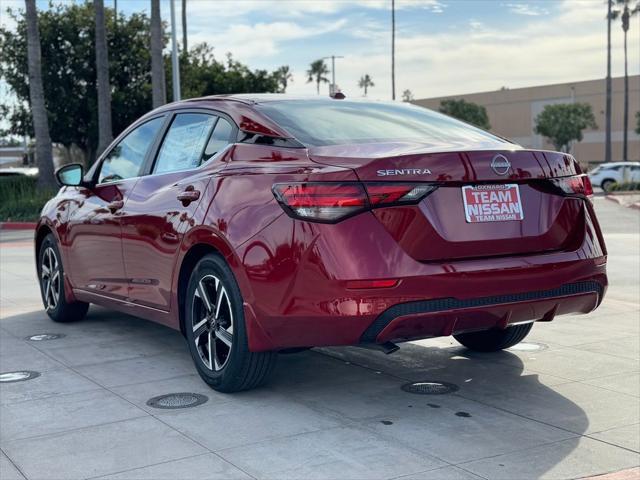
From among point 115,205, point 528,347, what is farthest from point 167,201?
point 528,347

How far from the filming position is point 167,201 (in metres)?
5.62

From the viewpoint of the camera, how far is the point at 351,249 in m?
4.35

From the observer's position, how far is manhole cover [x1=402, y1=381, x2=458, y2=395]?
205 inches

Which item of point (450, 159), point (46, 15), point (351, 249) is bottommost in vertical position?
point (351, 249)

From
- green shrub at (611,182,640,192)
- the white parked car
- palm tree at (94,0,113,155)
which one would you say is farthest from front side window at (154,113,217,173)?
the white parked car

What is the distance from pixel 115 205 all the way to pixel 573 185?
316 cm

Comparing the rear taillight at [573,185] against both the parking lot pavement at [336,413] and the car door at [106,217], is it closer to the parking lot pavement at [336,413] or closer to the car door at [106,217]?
the parking lot pavement at [336,413]

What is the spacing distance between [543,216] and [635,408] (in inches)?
45.3

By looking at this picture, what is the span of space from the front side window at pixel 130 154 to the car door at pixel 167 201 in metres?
0.25

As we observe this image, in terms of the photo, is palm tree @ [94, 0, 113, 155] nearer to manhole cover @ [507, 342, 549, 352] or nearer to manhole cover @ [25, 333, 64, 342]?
manhole cover @ [25, 333, 64, 342]

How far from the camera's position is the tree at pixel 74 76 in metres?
31.3

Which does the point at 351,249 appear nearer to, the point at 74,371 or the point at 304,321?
the point at 304,321

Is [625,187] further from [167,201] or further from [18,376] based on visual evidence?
[18,376]

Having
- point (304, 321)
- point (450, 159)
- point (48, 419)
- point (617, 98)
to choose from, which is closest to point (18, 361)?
point (48, 419)
